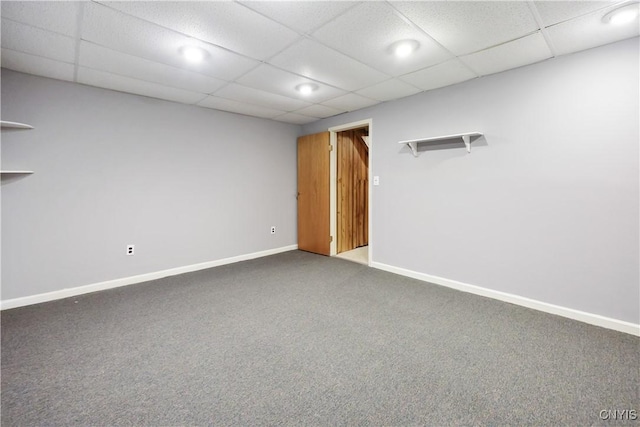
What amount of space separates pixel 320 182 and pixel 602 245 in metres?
3.48

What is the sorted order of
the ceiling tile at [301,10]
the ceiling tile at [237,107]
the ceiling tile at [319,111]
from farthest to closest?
the ceiling tile at [319,111]
the ceiling tile at [237,107]
the ceiling tile at [301,10]

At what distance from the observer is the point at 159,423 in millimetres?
1418

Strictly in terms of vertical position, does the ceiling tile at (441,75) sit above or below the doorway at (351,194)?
above

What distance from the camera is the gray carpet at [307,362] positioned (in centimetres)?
149

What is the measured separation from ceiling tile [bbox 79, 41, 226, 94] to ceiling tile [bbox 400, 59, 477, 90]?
2.08 meters

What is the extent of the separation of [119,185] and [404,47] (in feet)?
11.1

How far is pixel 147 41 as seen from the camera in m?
2.21

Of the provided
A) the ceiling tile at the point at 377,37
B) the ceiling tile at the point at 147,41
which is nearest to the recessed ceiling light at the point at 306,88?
the ceiling tile at the point at 147,41

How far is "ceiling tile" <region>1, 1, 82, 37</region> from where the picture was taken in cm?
178

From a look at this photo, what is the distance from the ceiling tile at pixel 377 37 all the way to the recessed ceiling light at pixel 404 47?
0.03 meters

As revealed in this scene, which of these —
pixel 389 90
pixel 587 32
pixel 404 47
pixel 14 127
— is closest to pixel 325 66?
pixel 404 47

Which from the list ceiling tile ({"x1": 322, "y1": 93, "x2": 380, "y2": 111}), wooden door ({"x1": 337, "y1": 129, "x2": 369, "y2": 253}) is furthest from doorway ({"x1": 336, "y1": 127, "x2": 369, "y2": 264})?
ceiling tile ({"x1": 322, "y1": 93, "x2": 380, "y2": 111})

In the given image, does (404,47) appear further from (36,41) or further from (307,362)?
(36,41)

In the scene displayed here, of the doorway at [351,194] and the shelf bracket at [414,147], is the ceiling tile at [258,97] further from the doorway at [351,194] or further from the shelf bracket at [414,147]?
the shelf bracket at [414,147]
